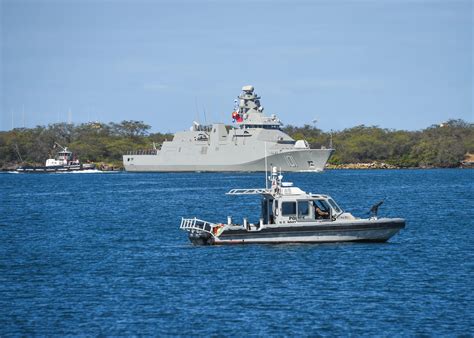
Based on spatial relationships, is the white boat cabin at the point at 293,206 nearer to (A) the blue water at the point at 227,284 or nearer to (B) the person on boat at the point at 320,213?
(B) the person on boat at the point at 320,213

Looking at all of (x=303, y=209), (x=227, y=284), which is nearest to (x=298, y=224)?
(x=303, y=209)

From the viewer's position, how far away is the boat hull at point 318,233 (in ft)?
125

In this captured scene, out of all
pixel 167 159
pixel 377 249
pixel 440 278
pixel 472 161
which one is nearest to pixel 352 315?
pixel 440 278

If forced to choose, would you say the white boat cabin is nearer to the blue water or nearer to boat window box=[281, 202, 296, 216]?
boat window box=[281, 202, 296, 216]

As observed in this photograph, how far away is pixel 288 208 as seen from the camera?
3828 centimetres

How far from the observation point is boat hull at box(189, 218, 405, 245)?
38.0 meters

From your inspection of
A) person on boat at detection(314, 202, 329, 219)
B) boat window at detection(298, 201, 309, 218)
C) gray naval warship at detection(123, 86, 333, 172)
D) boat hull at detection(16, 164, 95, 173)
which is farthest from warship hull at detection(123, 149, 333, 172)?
boat window at detection(298, 201, 309, 218)

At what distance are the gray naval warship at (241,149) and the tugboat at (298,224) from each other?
9946 centimetres

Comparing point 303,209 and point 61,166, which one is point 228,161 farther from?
point 303,209

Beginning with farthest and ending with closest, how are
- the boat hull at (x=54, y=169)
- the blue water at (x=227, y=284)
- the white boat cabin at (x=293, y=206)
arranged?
the boat hull at (x=54, y=169)
the white boat cabin at (x=293, y=206)
the blue water at (x=227, y=284)

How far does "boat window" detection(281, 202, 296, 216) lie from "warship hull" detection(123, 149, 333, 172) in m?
95.4

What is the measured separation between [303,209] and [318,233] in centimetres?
107

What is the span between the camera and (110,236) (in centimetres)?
4791

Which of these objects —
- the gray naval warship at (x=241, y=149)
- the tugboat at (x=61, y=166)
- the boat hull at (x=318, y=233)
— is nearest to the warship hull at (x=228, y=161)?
the gray naval warship at (x=241, y=149)
